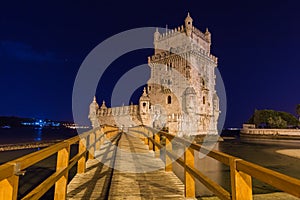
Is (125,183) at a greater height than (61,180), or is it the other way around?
(61,180)

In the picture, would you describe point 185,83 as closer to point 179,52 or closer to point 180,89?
point 180,89

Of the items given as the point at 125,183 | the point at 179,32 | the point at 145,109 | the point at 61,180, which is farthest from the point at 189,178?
the point at 179,32

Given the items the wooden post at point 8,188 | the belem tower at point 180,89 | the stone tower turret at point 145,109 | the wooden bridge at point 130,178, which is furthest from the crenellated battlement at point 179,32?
the wooden post at point 8,188

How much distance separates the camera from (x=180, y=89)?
157ft

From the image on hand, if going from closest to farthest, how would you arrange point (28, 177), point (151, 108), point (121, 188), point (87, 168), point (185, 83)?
point (121, 188) → point (87, 168) → point (28, 177) → point (185, 83) → point (151, 108)

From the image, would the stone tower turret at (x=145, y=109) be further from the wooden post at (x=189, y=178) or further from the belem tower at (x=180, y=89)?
the wooden post at (x=189, y=178)

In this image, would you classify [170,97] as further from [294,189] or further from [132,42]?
[294,189]

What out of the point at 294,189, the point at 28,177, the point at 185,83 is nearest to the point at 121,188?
the point at 294,189

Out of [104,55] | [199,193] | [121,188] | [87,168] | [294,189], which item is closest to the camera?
[294,189]

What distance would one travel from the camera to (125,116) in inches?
2237

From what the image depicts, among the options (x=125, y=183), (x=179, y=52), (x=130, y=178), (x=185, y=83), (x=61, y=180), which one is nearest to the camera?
(x=61, y=180)

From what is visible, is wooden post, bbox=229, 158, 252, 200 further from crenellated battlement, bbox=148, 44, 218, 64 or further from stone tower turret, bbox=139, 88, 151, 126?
stone tower turret, bbox=139, 88, 151, 126

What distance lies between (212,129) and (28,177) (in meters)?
41.8

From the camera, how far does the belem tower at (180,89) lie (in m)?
46.4
